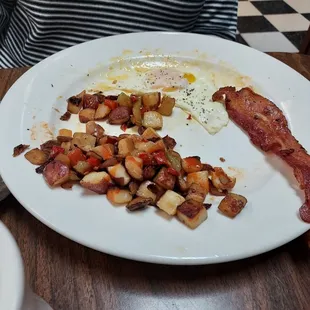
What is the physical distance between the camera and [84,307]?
662 mm

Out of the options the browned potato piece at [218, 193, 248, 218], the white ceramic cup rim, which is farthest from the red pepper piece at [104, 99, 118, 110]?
the white ceramic cup rim

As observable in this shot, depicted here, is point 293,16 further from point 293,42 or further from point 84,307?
point 84,307

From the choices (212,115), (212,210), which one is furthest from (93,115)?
(212,210)

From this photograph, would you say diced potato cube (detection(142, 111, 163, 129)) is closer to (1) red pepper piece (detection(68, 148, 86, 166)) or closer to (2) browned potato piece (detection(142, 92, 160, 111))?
(2) browned potato piece (detection(142, 92, 160, 111))

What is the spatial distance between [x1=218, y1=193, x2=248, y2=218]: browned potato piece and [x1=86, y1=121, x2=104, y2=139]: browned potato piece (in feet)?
1.24

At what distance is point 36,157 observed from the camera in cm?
85

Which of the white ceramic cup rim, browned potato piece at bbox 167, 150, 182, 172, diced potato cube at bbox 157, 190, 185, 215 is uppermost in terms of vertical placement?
the white ceramic cup rim

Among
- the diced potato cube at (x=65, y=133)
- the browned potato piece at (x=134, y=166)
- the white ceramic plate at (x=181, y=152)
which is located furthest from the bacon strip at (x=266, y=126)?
the diced potato cube at (x=65, y=133)

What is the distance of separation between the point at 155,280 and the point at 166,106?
54 centimetres

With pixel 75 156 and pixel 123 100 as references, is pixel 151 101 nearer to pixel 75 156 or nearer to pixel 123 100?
pixel 123 100

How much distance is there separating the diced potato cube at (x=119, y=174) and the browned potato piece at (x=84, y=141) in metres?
0.10

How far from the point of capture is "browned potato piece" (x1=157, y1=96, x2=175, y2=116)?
1103 mm

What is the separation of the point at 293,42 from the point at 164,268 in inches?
105

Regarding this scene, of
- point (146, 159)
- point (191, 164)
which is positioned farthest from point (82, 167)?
point (191, 164)
